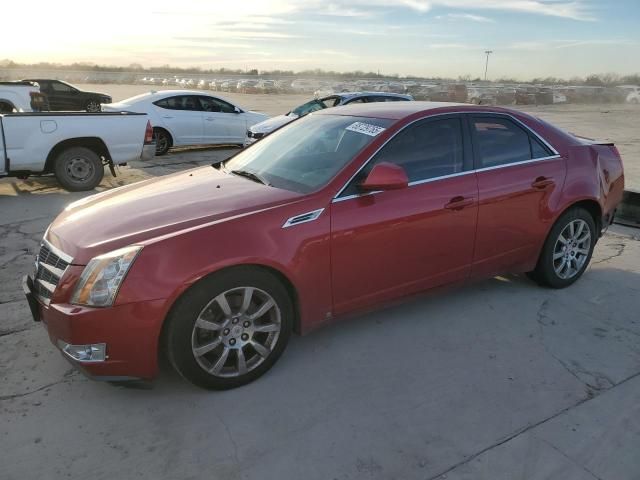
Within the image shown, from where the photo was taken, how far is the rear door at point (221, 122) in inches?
480

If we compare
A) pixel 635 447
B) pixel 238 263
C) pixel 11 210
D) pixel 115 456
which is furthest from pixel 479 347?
pixel 11 210

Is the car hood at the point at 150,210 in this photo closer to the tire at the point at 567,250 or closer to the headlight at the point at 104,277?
the headlight at the point at 104,277

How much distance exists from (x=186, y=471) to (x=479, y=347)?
211 centimetres

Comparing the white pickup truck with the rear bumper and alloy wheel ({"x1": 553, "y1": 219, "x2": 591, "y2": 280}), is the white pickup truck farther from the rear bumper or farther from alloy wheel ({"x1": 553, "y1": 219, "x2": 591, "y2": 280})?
alloy wheel ({"x1": 553, "y1": 219, "x2": 591, "y2": 280})

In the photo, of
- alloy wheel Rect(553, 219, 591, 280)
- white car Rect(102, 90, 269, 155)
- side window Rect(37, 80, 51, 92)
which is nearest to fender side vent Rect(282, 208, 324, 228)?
alloy wheel Rect(553, 219, 591, 280)

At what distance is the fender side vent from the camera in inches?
123

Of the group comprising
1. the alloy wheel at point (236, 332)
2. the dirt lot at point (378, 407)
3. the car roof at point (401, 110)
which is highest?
the car roof at point (401, 110)

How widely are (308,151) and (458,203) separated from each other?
115 centimetres

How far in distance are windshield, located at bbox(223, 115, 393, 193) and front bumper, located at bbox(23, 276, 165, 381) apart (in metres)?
1.24

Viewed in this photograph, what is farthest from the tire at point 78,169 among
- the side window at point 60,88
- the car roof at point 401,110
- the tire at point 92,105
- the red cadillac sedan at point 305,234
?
the tire at point 92,105

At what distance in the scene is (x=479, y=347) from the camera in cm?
362

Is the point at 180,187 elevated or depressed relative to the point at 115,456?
elevated

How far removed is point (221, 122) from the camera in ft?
40.6

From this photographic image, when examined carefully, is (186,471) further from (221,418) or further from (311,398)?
(311,398)
